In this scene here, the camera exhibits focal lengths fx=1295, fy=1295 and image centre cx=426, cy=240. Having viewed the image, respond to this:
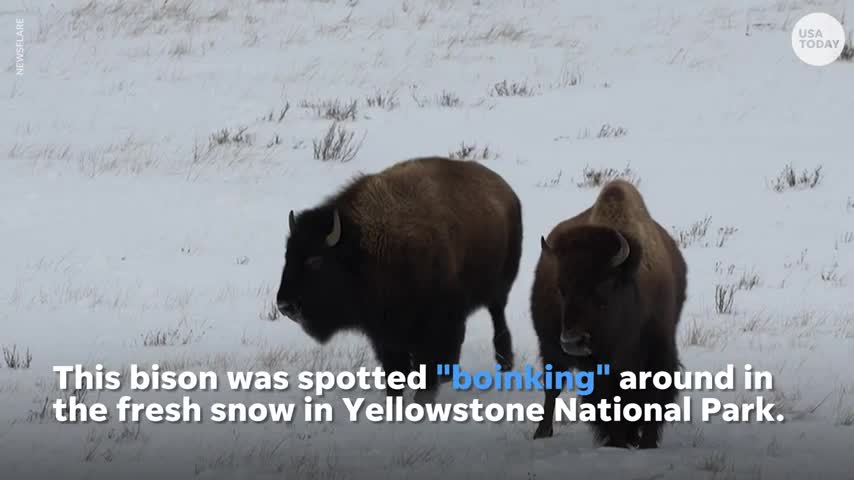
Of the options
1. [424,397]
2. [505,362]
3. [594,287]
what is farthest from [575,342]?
[505,362]

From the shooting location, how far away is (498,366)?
8828mm

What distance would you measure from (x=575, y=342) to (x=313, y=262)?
2230 mm

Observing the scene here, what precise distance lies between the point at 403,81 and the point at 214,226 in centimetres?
579

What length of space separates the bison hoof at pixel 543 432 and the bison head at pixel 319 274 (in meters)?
1.65

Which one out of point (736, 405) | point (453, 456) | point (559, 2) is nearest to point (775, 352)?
point (736, 405)

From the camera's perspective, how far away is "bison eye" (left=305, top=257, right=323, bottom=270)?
24.9 feet

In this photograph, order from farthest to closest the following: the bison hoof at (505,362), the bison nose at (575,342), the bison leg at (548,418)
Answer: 1. the bison hoof at (505,362)
2. the bison leg at (548,418)
3. the bison nose at (575,342)

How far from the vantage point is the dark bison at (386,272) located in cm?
763

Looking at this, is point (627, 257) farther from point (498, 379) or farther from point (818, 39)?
point (818, 39)

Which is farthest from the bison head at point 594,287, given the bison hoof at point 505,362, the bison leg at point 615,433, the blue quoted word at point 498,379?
the bison hoof at point 505,362

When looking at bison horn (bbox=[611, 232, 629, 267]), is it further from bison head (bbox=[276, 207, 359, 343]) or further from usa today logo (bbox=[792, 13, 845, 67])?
usa today logo (bbox=[792, 13, 845, 67])

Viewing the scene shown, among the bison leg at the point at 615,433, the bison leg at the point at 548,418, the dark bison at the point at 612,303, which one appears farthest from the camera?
the bison leg at the point at 548,418

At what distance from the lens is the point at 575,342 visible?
585 centimetres

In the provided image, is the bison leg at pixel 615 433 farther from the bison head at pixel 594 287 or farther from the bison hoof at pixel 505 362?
the bison hoof at pixel 505 362
